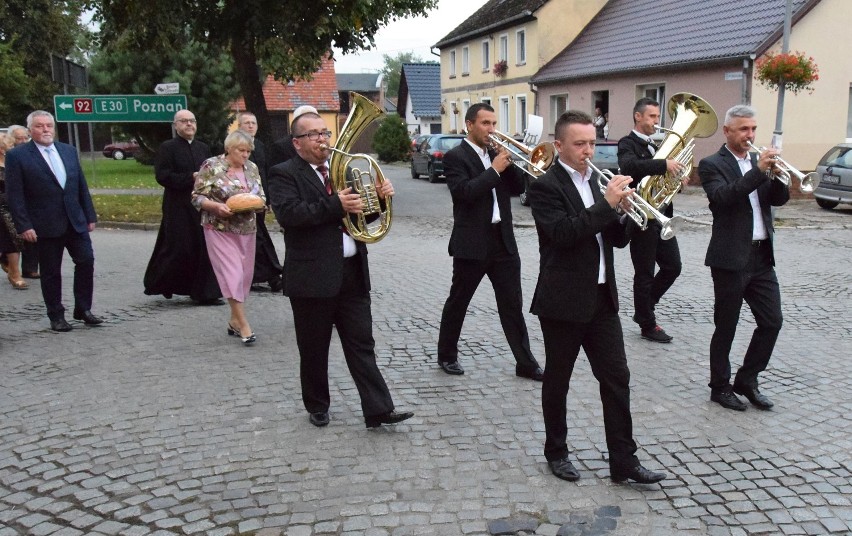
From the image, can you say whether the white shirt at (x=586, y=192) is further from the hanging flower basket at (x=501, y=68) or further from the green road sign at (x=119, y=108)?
the hanging flower basket at (x=501, y=68)

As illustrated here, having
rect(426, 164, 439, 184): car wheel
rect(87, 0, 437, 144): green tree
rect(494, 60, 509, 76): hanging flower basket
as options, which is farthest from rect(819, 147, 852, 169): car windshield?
rect(494, 60, 509, 76): hanging flower basket

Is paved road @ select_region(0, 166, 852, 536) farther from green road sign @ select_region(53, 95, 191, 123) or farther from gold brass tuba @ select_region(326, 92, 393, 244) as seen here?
green road sign @ select_region(53, 95, 191, 123)

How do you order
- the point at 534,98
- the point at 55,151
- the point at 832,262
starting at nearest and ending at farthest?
the point at 55,151 < the point at 832,262 < the point at 534,98

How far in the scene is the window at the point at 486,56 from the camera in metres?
37.8

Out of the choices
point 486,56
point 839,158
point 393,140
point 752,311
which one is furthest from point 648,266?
point 393,140

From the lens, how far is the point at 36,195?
24.0 ft

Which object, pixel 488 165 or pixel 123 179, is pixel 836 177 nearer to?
pixel 488 165

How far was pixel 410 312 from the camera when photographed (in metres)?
8.22

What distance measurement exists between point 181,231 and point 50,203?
1.33 metres

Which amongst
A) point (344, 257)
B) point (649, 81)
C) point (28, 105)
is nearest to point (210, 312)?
point (344, 257)

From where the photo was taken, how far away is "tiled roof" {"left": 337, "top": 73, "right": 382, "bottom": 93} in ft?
290

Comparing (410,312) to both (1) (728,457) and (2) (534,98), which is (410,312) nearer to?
(1) (728,457)

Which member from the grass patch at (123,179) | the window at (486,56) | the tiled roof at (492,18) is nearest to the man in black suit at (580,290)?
the grass patch at (123,179)

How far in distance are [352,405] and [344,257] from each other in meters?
1.17
